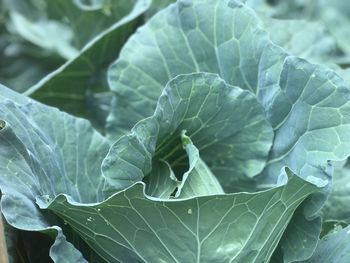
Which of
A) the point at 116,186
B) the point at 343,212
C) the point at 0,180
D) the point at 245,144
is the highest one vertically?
the point at 0,180

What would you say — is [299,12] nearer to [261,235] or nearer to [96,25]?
[96,25]

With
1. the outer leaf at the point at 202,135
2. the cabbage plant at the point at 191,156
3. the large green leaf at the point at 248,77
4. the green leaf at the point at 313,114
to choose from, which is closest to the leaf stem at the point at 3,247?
the cabbage plant at the point at 191,156

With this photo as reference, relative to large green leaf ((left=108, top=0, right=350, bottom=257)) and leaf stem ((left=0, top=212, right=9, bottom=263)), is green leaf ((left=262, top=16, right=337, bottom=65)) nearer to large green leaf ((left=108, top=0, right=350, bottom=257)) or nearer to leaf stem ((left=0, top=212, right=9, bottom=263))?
large green leaf ((left=108, top=0, right=350, bottom=257))

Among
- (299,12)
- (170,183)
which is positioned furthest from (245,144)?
(299,12)

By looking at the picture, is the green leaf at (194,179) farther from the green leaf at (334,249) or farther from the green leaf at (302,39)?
the green leaf at (302,39)

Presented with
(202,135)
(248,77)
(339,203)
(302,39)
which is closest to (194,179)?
(202,135)

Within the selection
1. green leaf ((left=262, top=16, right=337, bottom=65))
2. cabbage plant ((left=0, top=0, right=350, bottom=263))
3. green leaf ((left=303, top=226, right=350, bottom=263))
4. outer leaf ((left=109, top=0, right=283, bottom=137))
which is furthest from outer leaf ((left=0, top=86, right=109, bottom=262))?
green leaf ((left=262, top=16, right=337, bottom=65))

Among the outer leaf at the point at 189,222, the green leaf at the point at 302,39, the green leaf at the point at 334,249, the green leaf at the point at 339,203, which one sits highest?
the outer leaf at the point at 189,222
